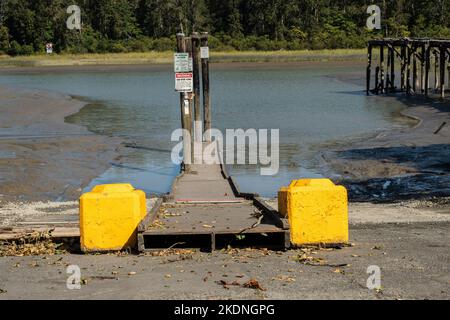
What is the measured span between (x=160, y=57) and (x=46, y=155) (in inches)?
2675

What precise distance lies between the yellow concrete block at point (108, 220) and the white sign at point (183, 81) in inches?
324

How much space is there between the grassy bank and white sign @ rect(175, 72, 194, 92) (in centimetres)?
6666

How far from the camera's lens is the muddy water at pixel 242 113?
20.5 m

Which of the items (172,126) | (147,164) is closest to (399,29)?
(172,126)

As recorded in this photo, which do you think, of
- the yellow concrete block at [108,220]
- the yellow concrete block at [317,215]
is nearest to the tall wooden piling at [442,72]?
the yellow concrete block at [317,215]

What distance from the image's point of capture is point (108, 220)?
959 centimetres

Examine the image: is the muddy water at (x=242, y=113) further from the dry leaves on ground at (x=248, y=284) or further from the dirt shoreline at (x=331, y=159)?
the dry leaves on ground at (x=248, y=284)

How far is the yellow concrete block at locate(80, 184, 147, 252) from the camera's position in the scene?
375 inches

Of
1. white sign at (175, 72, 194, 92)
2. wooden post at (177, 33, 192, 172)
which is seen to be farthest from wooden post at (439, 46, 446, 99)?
white sign at (175, 72, 194, 92)

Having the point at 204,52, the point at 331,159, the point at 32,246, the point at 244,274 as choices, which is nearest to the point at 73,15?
the point at 204,52

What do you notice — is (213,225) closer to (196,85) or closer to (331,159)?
(331,159)
